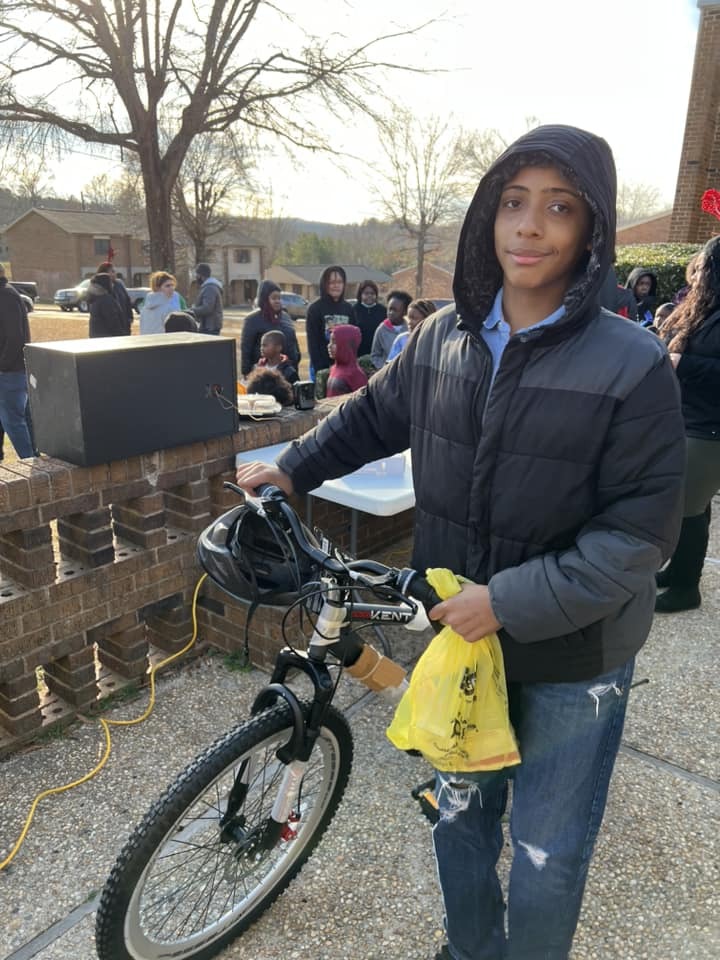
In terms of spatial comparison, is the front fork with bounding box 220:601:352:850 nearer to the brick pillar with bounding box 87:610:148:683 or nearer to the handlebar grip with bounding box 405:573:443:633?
the handlebar grip with bounding box 405:573:443:633

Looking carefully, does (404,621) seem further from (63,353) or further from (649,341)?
(63,353)

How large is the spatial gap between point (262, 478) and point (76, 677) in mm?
1488

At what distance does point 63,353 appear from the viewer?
2.55m

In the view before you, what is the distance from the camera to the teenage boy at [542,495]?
135 cm

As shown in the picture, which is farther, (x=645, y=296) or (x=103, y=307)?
(x=645, y=296)

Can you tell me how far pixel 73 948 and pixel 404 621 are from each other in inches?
52.0

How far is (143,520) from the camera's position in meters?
3.04

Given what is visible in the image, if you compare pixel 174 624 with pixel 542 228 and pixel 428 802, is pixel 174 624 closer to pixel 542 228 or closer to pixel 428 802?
pixel 428 802

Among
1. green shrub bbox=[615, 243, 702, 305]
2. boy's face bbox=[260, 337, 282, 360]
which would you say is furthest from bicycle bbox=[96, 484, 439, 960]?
green shrub bbox=[615, 243, 702, 305]

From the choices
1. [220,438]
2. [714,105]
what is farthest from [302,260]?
[220,438]

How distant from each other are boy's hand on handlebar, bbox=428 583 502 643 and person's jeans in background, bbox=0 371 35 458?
6086mm

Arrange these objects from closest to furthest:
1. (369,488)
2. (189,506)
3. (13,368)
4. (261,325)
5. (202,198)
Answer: (189,506)
(369,488)
(13,368)
(261,325)
(202,198)

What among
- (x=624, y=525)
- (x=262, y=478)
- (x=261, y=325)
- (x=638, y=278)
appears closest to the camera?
(x=624, y=525)

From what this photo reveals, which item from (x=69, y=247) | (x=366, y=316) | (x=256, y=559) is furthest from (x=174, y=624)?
(x=69, y=247)
